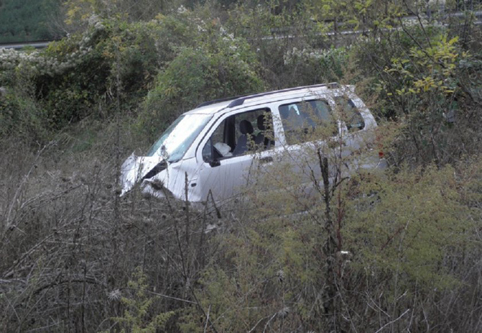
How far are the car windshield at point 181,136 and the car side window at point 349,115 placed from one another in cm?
400

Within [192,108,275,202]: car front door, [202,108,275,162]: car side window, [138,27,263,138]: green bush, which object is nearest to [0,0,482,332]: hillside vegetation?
[192,108,275,202]: car front door

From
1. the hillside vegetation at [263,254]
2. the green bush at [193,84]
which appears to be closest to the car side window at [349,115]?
the hillside vegetation at [263,254]

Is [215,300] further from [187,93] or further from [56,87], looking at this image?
[56,87]

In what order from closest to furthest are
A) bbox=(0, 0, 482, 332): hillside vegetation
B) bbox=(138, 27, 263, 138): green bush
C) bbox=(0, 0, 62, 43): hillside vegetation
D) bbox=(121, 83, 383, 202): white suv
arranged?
bbox=(0, 0, 482, 332): hillside vegetation
bbox=(121, 83, 383, 202): white suv
bbox=(138, 27, 263, 138): green bush
bbox=(0, 0, 62, 43): hillside vegetation

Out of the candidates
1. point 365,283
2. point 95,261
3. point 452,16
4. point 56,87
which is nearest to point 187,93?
point 452,16

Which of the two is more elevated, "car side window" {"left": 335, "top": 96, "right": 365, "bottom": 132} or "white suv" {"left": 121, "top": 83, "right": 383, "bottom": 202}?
"car side window" {"left": 335, "top": 96, "right": 365, "bottom": 132}

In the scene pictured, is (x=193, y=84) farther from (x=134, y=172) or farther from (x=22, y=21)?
(x=22, y=21)

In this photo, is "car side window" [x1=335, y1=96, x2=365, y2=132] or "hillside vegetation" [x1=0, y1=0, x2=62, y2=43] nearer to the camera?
"car side window" [x1=335, y1=96, x2=365, y2=132]

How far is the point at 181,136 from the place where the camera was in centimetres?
841

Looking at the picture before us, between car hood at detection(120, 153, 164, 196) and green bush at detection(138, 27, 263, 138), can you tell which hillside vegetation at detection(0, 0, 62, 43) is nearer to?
green bush at detection(138, 27, 263, 138)

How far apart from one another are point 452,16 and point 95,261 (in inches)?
338

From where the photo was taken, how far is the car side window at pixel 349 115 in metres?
4.01

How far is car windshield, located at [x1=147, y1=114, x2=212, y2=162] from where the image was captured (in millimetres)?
8094

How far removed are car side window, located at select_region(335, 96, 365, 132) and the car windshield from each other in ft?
13.1
